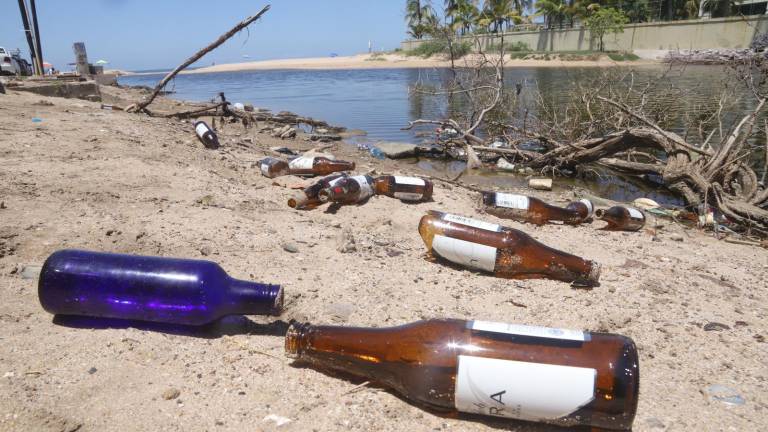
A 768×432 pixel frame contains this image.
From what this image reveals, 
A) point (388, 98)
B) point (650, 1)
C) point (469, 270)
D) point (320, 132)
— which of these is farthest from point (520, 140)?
point (650, 1)

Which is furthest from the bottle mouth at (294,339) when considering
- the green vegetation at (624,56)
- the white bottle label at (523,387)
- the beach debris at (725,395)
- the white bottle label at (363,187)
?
the green vegetation at (624,56)

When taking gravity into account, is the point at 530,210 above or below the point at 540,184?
above

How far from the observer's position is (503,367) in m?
1.31

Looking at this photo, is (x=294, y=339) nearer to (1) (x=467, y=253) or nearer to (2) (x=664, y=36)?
(1) (x=467, y=253)

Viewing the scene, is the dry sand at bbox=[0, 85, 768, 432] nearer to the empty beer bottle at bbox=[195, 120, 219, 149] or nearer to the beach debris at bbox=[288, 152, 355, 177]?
the beach debris at bbox=[288, 152, 355, 177]

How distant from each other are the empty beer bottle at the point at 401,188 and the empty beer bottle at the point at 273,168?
3.54 feet

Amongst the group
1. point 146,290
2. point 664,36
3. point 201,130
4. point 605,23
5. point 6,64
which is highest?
point 605,23

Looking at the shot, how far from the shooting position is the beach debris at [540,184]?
6.76 meters

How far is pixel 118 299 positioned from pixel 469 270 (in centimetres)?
158

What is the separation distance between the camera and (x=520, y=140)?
862 cm

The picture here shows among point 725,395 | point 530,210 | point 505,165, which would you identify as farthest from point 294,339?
point 505,165

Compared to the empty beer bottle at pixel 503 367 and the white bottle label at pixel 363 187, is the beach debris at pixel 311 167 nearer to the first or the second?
the white bottle label at pixel 363 187

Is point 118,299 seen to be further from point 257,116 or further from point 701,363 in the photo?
point 257,116

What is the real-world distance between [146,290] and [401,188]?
250 cm
